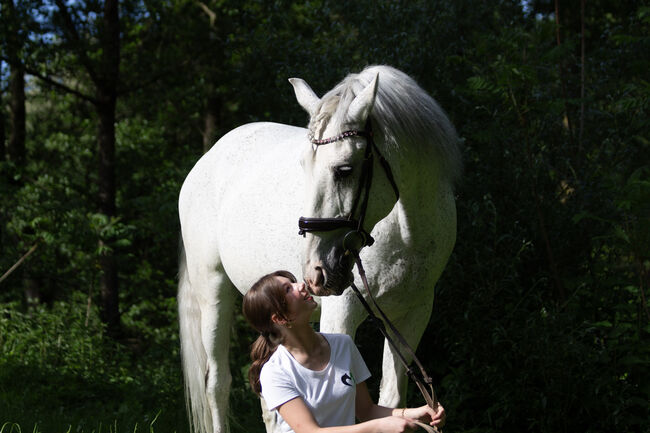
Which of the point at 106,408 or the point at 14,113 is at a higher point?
the point at 14,113

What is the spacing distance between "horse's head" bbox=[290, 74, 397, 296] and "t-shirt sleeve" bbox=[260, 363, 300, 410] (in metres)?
0.42

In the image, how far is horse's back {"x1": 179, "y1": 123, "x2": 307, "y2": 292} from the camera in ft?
11.2

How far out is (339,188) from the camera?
8.19 ft

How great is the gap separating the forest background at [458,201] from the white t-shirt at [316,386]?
2422mm

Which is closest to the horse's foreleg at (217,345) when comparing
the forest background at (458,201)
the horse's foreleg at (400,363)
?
the forest background at (458,201)

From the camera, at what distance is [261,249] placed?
351cm

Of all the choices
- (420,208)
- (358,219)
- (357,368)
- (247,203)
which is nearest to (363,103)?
(358,219)

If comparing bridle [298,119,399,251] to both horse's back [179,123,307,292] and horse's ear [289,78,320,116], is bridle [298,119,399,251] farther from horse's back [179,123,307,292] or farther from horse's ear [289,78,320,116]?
horse's back [179,123,307,292]

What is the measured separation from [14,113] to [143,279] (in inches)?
114

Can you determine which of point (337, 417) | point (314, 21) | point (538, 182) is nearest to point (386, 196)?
point (337, 417)

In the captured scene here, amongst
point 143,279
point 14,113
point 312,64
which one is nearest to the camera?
point 312,64

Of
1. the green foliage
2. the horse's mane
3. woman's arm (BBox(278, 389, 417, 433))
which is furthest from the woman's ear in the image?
the green foliage

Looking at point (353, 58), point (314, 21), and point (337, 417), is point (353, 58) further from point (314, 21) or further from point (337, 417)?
point (337, 417)

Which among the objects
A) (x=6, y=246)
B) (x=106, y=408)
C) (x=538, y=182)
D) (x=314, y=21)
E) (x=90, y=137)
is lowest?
(x=106, y=408)
